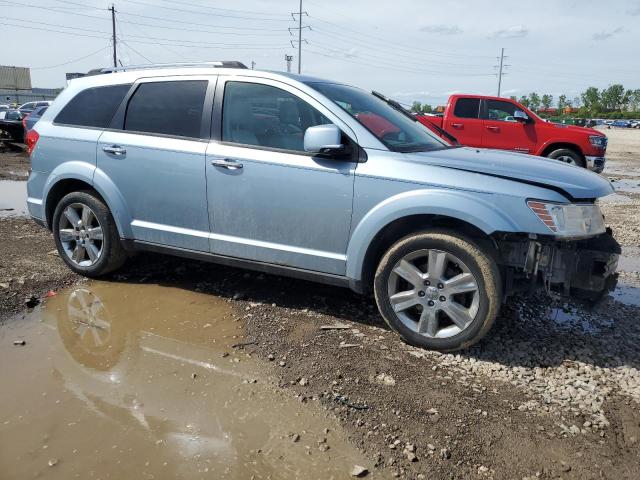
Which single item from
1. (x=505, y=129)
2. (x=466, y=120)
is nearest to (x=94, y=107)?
(x=466, y=120)

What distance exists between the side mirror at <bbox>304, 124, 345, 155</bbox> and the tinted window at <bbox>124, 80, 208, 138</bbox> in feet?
3.71

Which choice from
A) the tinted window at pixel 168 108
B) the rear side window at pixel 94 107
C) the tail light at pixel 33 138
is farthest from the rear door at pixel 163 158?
the tail light at pixel 33 138

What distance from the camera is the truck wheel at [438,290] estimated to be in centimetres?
343

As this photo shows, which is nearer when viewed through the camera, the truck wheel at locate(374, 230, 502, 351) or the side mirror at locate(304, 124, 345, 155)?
the truck wheel at locate(374, 230, 502, 351)

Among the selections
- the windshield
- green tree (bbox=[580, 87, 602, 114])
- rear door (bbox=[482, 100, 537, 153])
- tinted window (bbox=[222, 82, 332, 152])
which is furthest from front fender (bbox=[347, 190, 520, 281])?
green tree (bbox=[580, 87, 602, 114])

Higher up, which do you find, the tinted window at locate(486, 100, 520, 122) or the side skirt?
the tinted window at locate(486, 100, 520, 122)

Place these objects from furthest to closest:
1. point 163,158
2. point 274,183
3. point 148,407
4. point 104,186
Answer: point 104,186, point 163,158, point 274,183, point 148,407

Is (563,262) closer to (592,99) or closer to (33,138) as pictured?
(33,138)

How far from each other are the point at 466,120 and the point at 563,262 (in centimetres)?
1001

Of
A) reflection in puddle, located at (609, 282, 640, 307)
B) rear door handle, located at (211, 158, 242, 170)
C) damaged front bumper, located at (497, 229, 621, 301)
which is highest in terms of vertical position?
rear door handle, located at (211, 158, 242, 170)

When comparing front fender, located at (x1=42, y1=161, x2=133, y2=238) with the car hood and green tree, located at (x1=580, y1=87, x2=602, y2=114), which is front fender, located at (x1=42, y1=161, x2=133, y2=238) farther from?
green tree, located at (x1=580, y1=87, x2=602, y2=114)

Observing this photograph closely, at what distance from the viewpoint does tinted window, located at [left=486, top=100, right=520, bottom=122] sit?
12594 millimetres

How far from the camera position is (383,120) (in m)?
4.23

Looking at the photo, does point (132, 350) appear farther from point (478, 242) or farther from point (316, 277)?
point (478, 242)
